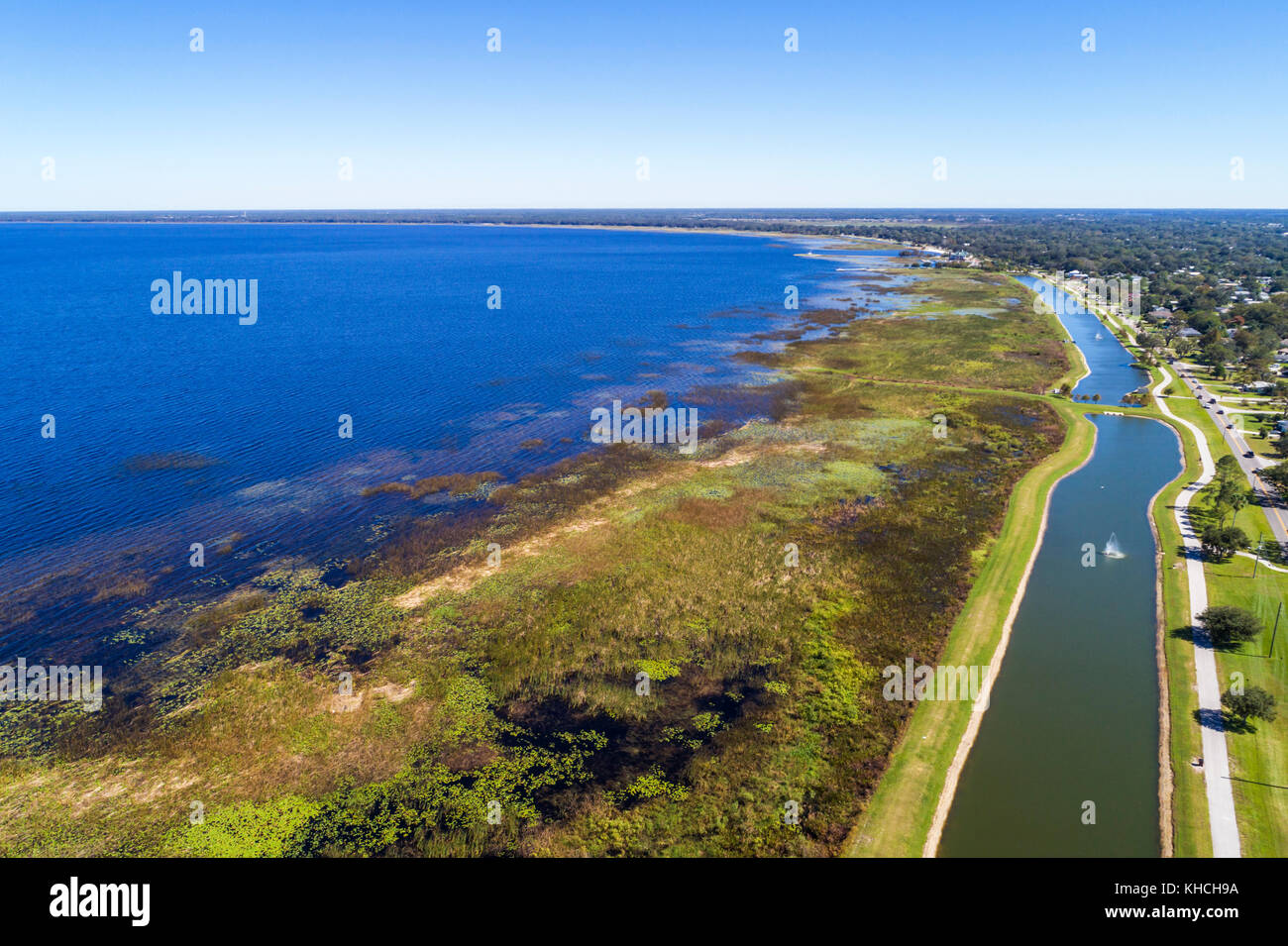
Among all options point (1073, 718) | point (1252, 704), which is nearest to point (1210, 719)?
point (1252, 704)

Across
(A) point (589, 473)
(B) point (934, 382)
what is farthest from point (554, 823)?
(B) point (934, 382)

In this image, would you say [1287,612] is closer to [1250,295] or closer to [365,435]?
[365,435]

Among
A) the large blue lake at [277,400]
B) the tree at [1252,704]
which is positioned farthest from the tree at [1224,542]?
the large blue lake at [277,400]

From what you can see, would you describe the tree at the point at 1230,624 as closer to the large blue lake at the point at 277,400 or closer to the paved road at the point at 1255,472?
the paved road at the point at 1255,472

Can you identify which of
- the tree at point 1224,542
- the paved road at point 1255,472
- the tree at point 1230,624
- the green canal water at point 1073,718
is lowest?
the green canal water at point 1073,718

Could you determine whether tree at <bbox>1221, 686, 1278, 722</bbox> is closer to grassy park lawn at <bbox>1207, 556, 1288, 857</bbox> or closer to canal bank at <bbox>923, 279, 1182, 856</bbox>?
grassy park lawn at <bbox>1207, 556, 1288, 857</bbox>
